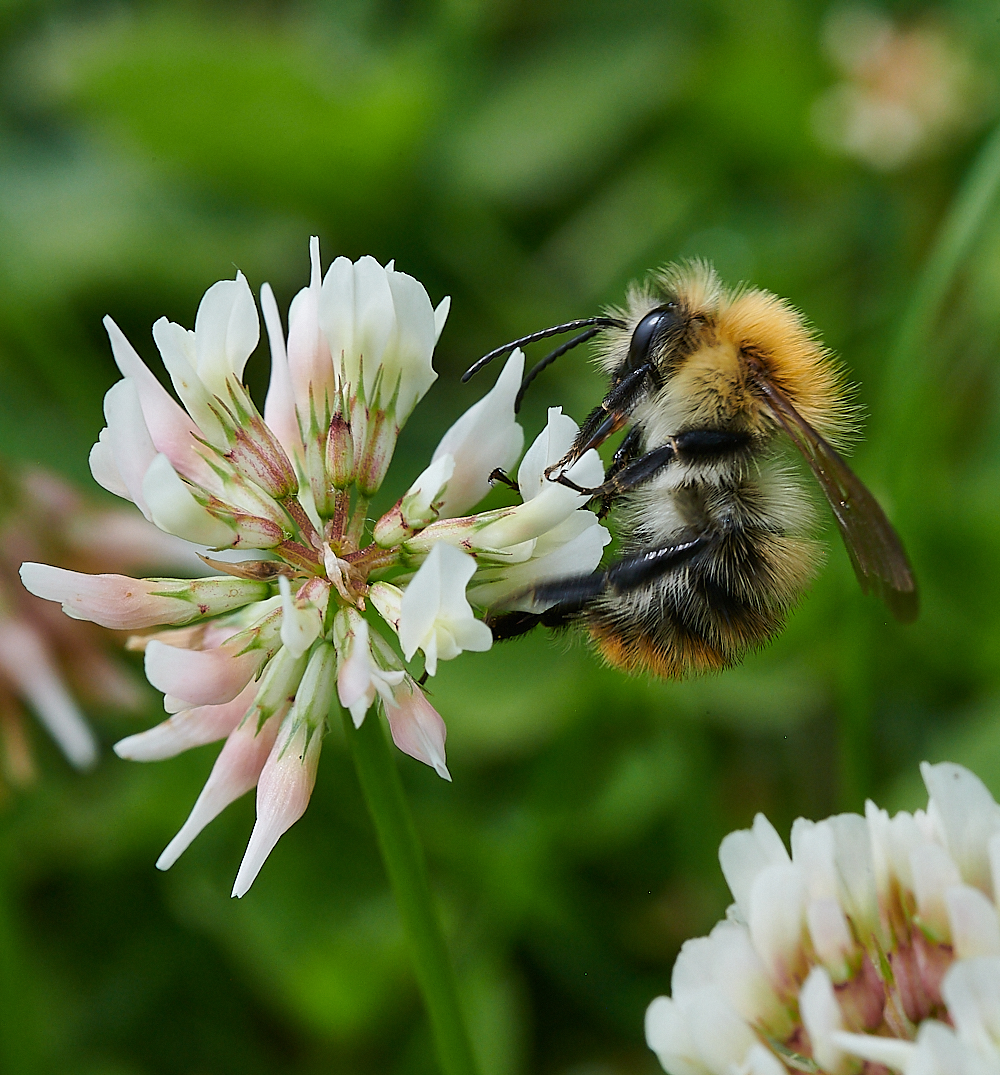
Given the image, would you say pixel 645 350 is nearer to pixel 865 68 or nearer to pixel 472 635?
pixel 472 635

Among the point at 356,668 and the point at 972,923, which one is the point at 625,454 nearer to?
the point at 356,668

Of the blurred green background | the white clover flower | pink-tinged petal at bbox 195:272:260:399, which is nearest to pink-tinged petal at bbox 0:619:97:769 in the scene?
the blurred green background

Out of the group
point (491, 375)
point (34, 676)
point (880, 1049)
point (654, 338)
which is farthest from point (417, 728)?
point (491, 375)

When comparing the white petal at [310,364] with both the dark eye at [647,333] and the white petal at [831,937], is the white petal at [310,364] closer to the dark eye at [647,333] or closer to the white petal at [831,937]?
the dark eye at [647,333]

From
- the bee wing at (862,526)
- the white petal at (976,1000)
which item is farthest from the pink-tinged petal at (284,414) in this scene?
the white petal at (976,1000)

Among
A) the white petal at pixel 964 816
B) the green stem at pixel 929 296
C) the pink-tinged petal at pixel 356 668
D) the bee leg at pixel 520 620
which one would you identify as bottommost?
the white petal at pixel 964 816

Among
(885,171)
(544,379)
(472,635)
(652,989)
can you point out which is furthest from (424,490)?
(885,171)
